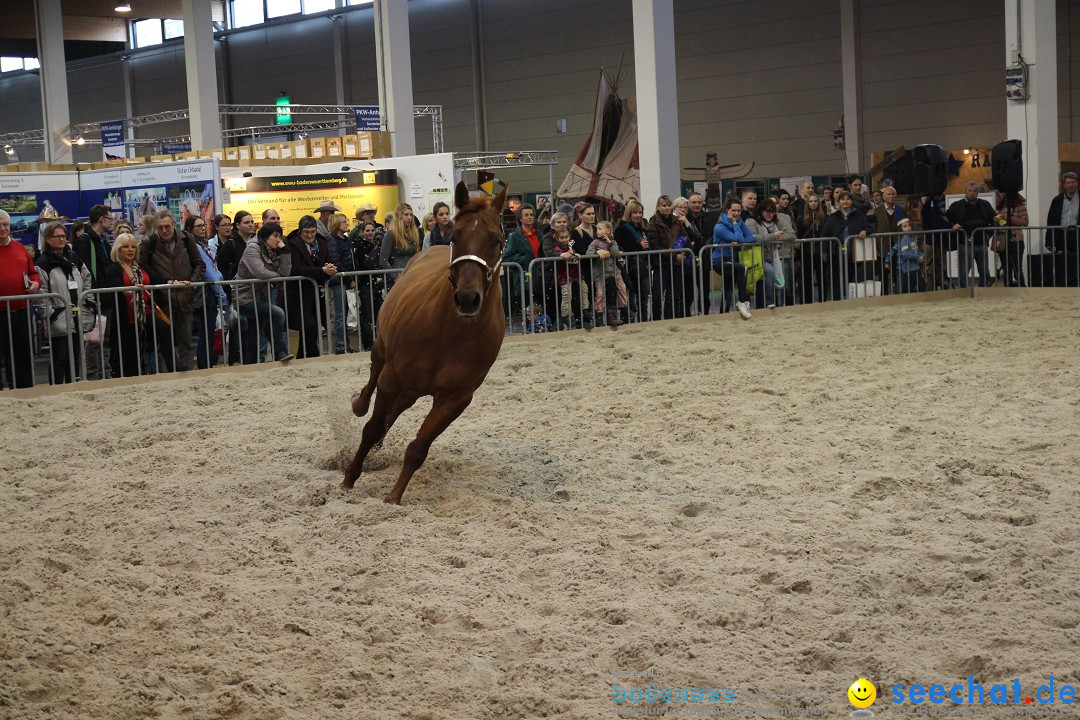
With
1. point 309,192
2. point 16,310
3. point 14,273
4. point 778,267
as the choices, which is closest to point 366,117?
point 309,192

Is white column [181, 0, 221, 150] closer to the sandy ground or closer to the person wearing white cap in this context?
the person wearing white cap

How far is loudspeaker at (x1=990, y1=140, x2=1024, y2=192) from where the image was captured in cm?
1741

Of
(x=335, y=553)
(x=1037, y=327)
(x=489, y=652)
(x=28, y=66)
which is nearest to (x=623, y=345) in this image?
(x=1037, y=327)

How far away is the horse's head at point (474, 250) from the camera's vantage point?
18.7 ft

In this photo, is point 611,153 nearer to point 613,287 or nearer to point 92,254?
point 613,287

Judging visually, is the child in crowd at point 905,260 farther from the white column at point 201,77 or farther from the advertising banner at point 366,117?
the white column at point 201,77

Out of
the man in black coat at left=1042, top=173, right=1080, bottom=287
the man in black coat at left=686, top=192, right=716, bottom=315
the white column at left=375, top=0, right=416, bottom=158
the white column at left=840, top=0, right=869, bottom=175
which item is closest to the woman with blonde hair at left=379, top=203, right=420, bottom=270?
the man in black coat at left=686, top=192, right=716, bottom=315

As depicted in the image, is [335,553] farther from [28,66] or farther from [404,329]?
[28,66]

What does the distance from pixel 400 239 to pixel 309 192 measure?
634 centimetres

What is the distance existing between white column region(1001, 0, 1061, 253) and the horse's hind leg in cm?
1495

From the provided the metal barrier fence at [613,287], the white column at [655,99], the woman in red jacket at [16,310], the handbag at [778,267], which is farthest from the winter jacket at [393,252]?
the white column at [655,99]

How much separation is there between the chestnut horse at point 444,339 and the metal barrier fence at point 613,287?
6826 mm

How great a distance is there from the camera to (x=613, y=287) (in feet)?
45.4

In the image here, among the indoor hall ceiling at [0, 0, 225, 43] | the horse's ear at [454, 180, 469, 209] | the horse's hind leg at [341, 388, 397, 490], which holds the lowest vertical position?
the horse's hind leg at [341, 388, 397, 490]
